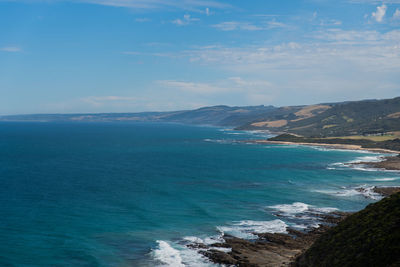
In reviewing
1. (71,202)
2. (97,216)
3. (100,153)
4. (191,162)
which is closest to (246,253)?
(97,216)

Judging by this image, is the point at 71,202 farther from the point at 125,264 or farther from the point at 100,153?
the point at 100,153

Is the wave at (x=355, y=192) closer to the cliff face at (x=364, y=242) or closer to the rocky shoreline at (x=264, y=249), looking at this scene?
the rocky shoreline at (x=264, y=249)

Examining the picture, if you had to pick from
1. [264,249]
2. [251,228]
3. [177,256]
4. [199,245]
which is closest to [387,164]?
[251,228]

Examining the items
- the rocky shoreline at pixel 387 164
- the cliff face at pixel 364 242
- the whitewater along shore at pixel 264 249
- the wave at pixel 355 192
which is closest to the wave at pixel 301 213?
the whitewater along shore at pixel 264 249

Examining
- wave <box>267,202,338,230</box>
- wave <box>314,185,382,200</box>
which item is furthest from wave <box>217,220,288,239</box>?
wave <box>314,185,382,200</box>

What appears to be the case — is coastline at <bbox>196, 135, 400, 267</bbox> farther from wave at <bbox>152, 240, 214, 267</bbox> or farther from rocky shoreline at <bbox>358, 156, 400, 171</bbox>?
rocky shoreline at <bbox>358, 156, 400, 171</bbox>

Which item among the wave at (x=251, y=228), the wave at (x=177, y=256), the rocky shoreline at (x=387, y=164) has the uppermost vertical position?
the rocky shoreline at (x=387, y=164)
